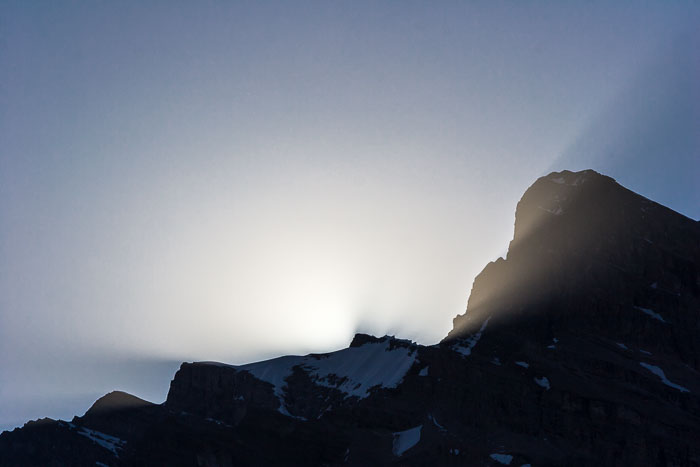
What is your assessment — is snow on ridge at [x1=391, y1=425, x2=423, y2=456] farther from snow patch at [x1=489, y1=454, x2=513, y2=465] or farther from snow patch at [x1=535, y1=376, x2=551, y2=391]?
snow patch at [x1=535, y1=376, x2=551, y2=391]

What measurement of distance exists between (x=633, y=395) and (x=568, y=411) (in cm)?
1365

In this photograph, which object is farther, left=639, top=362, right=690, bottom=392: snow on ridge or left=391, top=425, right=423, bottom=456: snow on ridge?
left=639, top=362, right=690, bottom=392: snow on ridge

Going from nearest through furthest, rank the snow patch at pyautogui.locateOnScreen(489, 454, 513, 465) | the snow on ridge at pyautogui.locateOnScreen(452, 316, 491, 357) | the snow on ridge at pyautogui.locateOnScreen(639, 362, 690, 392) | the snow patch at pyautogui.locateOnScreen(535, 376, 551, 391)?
1. the snow patch at pyautogui.locateOnScreen(489, 454, 513, 465)
2. the snow patch at pyautogui.locateOnScreen(535, 376, 551, 391)
3. the snow on ridge at pyautogui.locateOnScreen(639, 362, 690, 392)
4. the snow on ridge at pyautogui.locateOnScreen(452, 316, 491, 357)

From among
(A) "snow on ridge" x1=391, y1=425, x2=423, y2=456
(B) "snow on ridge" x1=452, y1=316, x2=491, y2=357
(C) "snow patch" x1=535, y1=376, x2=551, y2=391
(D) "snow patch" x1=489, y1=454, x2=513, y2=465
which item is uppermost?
(B) "snow on ridge" x1=452, y1=316, x2=491, y2=357

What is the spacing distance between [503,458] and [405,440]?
18836 millimetres

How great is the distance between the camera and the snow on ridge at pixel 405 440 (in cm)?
17112

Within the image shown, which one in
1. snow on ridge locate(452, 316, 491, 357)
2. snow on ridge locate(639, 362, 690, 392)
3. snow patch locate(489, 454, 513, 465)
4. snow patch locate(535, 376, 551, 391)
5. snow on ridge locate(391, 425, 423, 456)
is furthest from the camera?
snow on ridge locate(452, 316, 491, 357)

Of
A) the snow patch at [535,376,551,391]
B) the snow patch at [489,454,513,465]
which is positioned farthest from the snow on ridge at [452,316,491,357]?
the snow patch at [489,454,513,465]

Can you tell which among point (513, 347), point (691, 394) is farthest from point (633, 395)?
point (513, 347)

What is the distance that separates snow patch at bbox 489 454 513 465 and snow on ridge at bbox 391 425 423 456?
1466cm

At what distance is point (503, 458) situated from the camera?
16575cm

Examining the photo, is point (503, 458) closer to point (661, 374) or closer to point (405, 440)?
point (405, 440)

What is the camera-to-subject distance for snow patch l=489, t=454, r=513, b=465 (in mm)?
164350

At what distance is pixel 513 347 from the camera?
19112 cm
